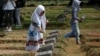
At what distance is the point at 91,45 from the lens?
50.8ft

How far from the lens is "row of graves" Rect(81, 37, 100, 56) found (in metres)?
13.7

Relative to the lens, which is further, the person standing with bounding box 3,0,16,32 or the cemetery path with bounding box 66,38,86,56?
the person standing with bounding box 3,0,16,32

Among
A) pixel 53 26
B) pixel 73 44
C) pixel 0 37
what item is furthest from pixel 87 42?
pixel 53 26

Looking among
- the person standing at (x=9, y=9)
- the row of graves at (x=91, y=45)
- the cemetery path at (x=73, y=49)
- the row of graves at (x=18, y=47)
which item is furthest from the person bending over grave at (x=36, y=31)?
the person standing at (x=9, y=9)

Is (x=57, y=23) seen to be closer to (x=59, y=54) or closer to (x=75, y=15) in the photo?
(x=75, y=15)

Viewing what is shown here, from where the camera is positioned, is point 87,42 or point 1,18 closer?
point 87,42

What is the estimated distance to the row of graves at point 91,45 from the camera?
13.7 metres

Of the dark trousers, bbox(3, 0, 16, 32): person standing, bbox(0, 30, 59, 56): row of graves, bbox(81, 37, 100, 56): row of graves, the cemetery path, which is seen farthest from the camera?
the dark trousers

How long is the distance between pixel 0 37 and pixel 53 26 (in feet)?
19.6

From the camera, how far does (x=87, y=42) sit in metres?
16.4

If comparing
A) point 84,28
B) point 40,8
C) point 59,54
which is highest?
point 40,8

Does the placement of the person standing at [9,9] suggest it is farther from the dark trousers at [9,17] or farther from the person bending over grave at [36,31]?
the person bending over grave at [36,31]

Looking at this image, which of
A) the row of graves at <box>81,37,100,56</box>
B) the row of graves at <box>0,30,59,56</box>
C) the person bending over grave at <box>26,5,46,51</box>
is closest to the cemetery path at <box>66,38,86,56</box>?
the row of graves at <box>81,37,100,56</box>

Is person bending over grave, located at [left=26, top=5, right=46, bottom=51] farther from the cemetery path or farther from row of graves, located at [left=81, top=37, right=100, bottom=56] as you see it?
row of graves, located at [left=81, top=37, right=100, bottom=56]
